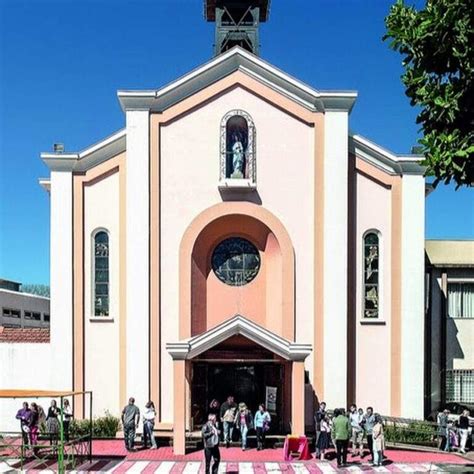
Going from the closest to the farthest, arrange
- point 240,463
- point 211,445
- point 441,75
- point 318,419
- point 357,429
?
1. point 441,75
2. point 211,445
3. point 240,463
4. point 318,419
5. point 357,429

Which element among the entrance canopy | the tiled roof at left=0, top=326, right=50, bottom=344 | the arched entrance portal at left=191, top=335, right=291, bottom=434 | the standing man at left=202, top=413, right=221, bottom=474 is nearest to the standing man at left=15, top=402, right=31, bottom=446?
the tiled roof at left=0, top=326, right=50, bottom=344

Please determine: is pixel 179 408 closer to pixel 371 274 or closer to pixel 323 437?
pixel 323 437

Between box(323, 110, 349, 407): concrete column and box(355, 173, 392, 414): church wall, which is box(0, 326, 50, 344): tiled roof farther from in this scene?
box(355, 173, 392, 414): church wall

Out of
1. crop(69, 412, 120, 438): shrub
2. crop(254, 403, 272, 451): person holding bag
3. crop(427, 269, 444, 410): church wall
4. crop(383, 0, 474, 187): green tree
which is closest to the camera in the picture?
crop(383, 0, 474, 187): green tree

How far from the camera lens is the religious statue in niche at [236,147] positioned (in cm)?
2147

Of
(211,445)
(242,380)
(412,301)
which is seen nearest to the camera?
(211,445)

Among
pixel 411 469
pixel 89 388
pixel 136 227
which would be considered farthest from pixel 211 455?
pixel 136 227

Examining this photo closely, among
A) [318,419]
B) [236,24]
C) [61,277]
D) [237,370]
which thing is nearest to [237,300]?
[237,370]

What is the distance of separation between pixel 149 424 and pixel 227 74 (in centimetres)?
1249

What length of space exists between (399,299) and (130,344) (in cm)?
977

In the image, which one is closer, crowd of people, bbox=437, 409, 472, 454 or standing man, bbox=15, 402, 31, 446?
standing man, bbox=15, 402, 31, 446

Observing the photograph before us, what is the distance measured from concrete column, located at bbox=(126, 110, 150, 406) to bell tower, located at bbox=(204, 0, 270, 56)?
627cm

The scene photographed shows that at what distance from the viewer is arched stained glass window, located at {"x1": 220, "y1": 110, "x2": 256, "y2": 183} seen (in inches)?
841

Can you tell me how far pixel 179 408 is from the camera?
1886 centimetres
